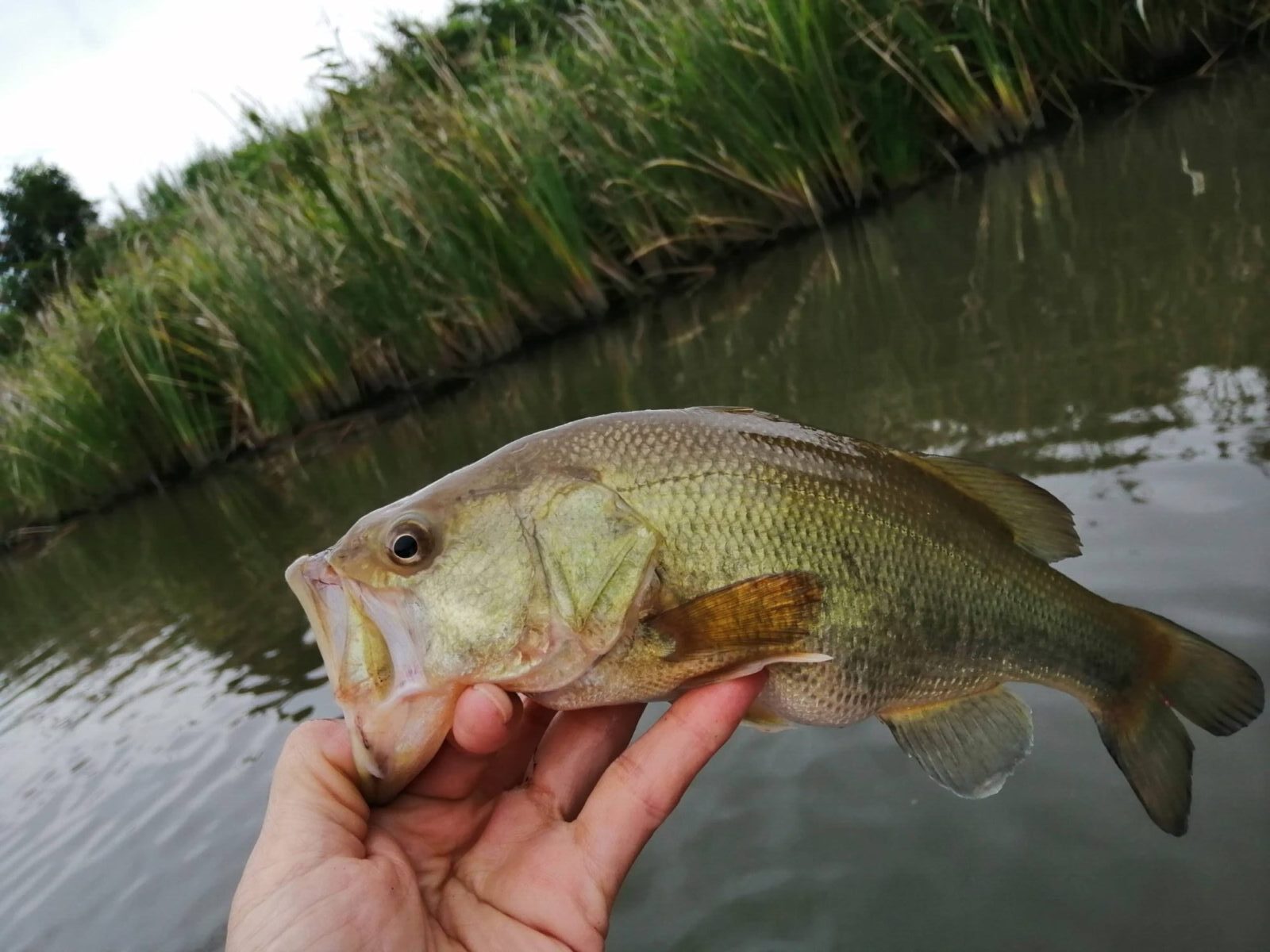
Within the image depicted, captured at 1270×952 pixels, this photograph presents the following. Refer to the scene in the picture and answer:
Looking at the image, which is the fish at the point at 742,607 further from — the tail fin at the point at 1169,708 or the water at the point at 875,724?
the water at the point at 875,724

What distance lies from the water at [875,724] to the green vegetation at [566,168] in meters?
0.83

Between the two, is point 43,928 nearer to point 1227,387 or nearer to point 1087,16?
point 1227,387

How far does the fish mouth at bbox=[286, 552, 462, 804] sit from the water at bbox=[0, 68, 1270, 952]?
1169 millimetres

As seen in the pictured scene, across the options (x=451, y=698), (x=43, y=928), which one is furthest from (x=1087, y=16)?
(x=43, y=928)

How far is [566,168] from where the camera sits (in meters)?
10.1

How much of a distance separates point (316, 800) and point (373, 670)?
1.07 ft

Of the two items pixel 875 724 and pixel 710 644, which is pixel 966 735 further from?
pixel 875 724

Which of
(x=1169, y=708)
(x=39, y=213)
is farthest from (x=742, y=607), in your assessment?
(x=39, y=213)

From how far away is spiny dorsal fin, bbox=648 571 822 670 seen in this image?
172 centimetres

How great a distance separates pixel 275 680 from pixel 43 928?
1.49 m

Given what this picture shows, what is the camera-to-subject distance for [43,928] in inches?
135

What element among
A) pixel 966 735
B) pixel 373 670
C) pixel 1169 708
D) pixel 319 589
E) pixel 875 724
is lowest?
pixel 875 724

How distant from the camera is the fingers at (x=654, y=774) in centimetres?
185

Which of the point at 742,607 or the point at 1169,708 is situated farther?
the point at 1169,708
